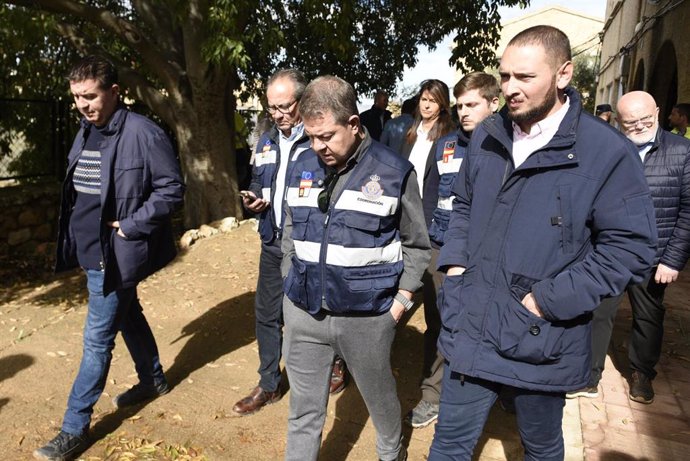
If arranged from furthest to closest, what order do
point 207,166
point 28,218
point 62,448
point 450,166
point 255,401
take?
point 207,166 < point 28,218 < point 255,401 < point 450,166 < point 62,448

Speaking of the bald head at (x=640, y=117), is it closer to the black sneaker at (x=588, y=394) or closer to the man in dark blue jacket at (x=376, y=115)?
the black sneaker at (x=588, y=394)

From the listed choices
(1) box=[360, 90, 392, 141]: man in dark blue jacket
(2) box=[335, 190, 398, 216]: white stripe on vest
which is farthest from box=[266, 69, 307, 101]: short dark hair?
(1) box=[360, 90, 392, 141]: man in dark blue jacket

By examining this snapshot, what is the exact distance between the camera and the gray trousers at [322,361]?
270 cm

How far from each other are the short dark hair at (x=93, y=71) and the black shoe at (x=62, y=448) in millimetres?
1888

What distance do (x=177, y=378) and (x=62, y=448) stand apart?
1209 mm

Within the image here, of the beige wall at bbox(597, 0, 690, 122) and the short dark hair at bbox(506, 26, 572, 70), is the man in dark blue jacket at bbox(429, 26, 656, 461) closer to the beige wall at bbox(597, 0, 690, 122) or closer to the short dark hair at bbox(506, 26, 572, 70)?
the short dark hair at bbox(506, 26, 572, 70)

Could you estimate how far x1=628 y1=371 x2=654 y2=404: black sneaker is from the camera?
4.22 m

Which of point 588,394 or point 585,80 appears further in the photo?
point 585,80

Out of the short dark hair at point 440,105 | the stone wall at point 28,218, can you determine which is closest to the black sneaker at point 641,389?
the short dark hair at point 440,105

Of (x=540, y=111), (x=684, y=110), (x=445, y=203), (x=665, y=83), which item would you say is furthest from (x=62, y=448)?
(x=665, y=83)

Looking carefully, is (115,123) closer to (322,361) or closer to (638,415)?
(322,361)

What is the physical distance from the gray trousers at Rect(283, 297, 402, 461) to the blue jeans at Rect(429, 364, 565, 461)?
0.41 meters

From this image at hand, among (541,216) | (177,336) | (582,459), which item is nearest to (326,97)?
(541,216)

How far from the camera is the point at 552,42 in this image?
2.07 meters
